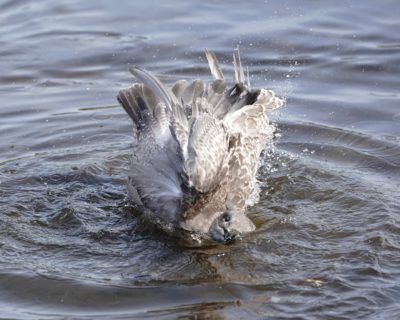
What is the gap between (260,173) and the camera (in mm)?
8172

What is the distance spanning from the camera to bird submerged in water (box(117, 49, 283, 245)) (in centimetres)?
672

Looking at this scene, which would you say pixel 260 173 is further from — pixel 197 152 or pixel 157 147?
pixel 197 152

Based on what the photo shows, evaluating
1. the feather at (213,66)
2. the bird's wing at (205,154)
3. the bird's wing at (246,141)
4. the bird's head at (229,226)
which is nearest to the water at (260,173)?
the bird's head at (229,226)

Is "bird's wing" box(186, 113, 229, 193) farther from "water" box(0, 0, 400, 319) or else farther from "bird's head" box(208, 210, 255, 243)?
"water" box(0, 0, 400, 319)

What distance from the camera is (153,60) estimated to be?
10961mm

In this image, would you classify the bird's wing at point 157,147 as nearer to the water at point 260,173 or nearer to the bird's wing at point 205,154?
the bird's wing at point 205,154

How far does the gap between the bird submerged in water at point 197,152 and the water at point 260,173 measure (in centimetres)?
20

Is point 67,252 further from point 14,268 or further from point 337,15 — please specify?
point 337,15

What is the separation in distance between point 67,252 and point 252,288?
142cm

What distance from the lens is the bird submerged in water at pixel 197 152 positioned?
6723mm

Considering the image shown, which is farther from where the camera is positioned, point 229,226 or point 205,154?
point 229,226

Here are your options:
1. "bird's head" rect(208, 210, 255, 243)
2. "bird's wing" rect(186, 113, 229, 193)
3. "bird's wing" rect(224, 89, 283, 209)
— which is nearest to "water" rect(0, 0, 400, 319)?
"bird's head" rect(208, 210, 255, 243)

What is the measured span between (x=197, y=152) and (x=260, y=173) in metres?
1.71

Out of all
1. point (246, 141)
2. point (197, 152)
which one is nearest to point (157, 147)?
point (246, 141)
